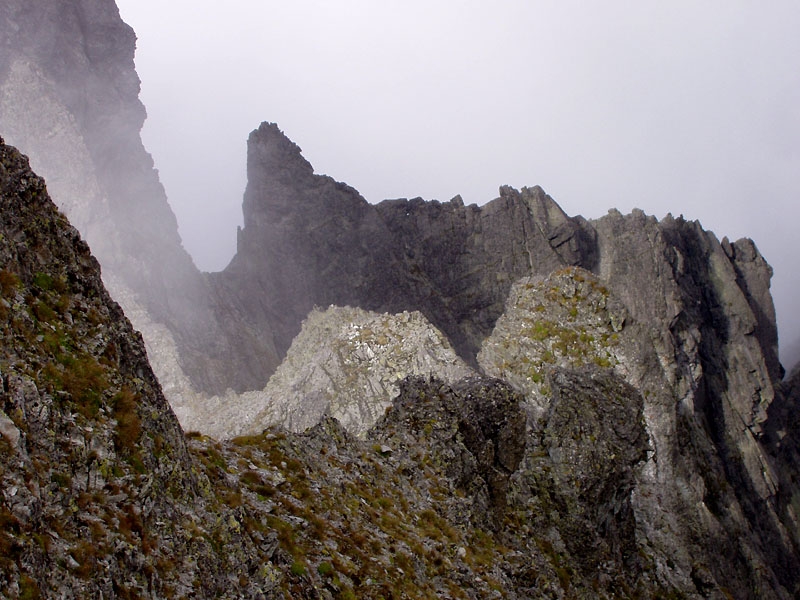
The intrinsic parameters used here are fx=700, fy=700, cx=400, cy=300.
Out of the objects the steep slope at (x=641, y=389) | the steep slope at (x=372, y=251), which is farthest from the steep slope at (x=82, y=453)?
the steep slope at (x=372, y=251)

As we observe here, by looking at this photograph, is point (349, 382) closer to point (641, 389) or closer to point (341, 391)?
point (341, 391)

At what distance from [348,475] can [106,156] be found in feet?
306

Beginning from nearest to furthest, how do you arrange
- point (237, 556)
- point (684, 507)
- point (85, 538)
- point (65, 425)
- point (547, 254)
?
point (85, 538) → point (65, 425) → point (237, 556) → point (684, 507) → point (547, 254)

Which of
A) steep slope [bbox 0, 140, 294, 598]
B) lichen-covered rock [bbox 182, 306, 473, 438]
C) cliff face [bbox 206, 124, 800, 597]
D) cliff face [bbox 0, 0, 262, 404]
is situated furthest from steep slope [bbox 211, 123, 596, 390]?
steep slope [bbox 0, 140, 294, 598]

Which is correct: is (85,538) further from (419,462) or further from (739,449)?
(739,449)

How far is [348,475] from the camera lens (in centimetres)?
1914

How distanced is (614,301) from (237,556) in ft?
116

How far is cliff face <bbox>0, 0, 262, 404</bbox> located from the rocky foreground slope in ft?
212

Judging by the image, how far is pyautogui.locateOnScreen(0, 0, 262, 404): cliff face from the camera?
92.6m

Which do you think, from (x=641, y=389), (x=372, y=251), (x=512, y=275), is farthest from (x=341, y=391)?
(x=512, y=275)

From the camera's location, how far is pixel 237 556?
10.7 meters

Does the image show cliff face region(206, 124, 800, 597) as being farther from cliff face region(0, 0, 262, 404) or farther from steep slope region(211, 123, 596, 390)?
cliff face region(0, 0, 262, 404)

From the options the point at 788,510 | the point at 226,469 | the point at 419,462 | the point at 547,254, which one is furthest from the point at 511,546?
the point at 788,510

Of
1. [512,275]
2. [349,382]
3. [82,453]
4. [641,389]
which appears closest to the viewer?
[82,453]
